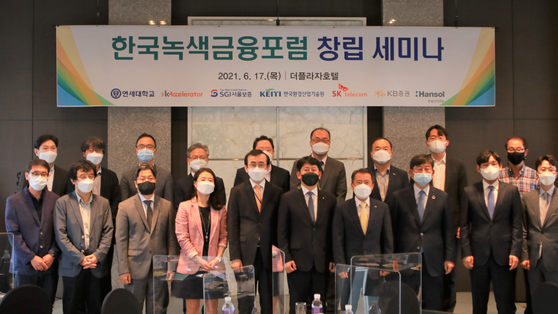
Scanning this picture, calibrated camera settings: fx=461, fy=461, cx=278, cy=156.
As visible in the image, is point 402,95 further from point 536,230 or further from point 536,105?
point 536,230

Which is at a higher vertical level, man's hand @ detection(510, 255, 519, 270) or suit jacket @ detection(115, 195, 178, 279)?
suit jacket @ detection(115, 195, 178, 279)

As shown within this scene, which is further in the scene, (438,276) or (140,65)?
(140,65)

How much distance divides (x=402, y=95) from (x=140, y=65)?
3409 mm

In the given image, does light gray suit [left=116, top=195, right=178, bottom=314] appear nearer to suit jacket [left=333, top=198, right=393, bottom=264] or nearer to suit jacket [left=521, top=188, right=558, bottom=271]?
suit jacket [left=333, top=198, right=393, bottom=264]

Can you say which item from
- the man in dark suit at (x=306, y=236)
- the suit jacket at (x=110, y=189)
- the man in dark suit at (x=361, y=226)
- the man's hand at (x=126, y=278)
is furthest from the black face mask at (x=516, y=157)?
the suit jacket at (x=110, y=189)

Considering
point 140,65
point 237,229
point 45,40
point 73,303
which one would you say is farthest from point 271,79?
point 73,303

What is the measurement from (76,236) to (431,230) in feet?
10.3

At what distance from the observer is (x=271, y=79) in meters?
5.96

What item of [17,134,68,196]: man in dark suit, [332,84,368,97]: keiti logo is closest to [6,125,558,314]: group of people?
[17,134,68,196]: man in dark suit

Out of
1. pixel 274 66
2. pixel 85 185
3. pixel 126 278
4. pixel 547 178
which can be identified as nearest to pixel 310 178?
pixel 126 278

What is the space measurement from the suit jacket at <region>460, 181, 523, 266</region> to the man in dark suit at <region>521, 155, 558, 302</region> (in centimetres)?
18

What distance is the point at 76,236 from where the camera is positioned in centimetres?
402

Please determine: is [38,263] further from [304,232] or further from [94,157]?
[304,232]

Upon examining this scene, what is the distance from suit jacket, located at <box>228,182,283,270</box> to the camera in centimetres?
407
